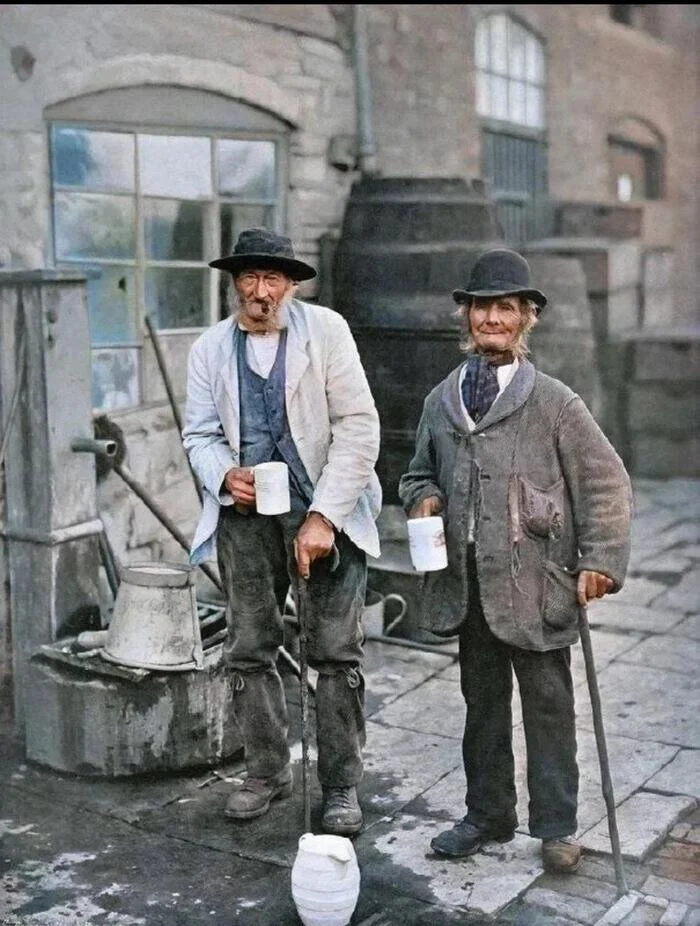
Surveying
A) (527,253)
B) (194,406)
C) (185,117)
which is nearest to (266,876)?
(194,406)

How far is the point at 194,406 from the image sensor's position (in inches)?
169

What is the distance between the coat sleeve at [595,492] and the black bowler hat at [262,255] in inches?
40.9

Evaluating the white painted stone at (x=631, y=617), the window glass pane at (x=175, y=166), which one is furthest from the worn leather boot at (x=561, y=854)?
the window glass pane at (x=175, y=166)

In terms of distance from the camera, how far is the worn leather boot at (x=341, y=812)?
4.18 metres

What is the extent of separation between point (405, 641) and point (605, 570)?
2.62 meters

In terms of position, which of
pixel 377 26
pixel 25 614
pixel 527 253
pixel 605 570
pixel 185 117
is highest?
pixel 377 26

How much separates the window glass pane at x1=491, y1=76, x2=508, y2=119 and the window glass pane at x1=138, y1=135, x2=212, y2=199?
5.07 meters

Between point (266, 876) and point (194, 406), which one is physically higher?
point (194, 406)

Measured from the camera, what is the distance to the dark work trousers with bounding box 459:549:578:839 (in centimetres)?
386

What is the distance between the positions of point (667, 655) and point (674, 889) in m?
2.44

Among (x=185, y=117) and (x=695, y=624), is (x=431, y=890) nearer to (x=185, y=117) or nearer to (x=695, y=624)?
(x=695, y=624)

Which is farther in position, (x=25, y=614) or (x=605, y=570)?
(x=25, y=614)

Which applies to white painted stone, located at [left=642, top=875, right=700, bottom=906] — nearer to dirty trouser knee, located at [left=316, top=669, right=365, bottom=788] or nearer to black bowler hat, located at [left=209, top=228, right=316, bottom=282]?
dirty trouser knee, located at [left=316, top=669, right=365, bottom=788]

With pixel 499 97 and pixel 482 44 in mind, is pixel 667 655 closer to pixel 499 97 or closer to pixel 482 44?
pixel 499 97
